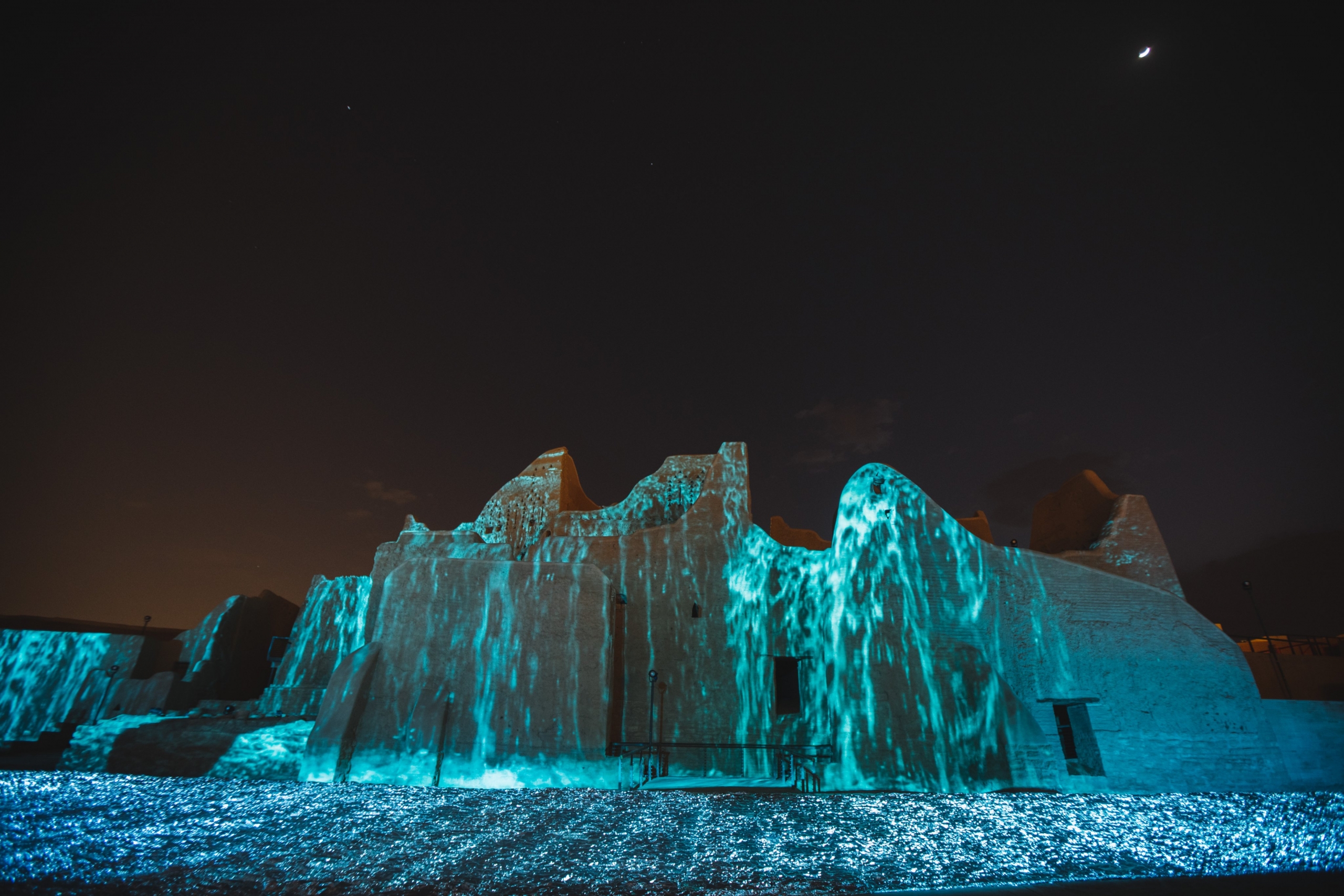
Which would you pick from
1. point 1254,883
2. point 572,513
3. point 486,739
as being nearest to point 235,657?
point 572,513

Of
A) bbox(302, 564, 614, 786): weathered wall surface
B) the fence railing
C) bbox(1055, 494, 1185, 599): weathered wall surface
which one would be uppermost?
bbox(1055, 494, 1185, 599): weathered wall surface

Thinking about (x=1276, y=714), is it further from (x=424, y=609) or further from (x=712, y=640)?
(x=424, y=609)

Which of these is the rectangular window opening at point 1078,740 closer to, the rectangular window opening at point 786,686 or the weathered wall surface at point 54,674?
the rectangular window opening at point 786,686

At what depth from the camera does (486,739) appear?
32.6 feet

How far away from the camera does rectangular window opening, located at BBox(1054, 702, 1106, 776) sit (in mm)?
9648

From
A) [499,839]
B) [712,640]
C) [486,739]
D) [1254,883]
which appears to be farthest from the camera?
[712,640]

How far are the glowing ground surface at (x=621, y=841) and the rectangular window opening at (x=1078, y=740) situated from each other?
717cm

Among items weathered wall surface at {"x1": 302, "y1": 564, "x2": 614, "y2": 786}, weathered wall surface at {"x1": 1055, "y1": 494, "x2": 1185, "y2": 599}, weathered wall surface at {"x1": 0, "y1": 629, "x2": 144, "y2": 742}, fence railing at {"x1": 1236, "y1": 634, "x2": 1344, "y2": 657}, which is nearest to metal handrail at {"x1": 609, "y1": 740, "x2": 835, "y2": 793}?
weathered wall surface at {"x1": 302, "y1": 564, "x2": 614, "y2": 786}

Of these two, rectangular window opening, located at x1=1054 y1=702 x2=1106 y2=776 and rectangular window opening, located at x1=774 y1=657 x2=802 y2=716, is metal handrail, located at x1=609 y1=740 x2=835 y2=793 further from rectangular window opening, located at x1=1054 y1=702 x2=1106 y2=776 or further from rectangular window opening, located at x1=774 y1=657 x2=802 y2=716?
rectangular window opening, located at x1=1054 y1=702 x2=1106 y2=776

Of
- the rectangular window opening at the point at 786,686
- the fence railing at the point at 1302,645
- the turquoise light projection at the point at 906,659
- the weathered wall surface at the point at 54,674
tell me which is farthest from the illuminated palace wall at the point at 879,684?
the weathered wall surface at the point at 54,674

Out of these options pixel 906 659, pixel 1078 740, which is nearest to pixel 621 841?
pixel 906 659

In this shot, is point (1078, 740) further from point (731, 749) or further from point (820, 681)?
point (731, 749)

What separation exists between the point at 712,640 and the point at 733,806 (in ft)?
29.9

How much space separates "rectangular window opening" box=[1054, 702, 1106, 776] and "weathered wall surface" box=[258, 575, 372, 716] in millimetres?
16959
